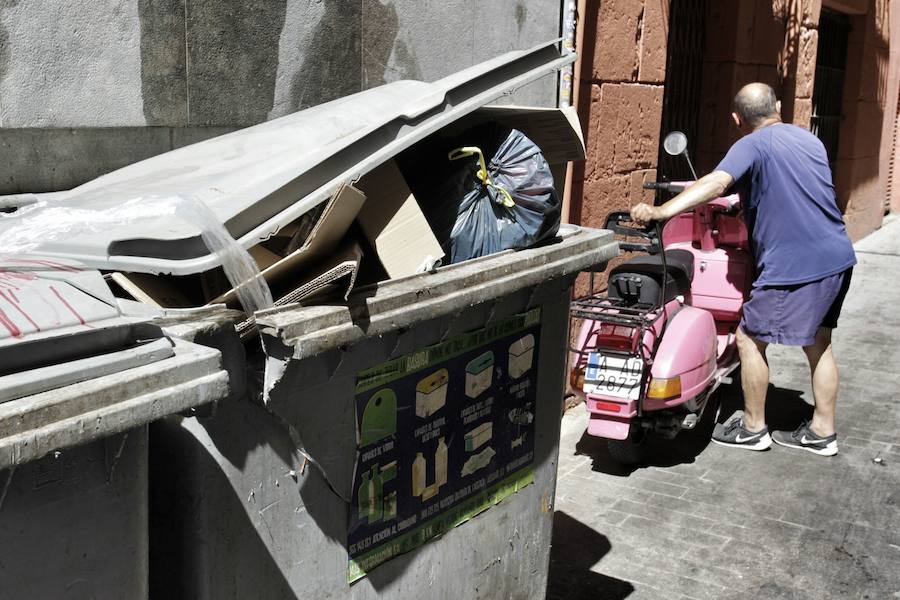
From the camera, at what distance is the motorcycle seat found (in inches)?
196

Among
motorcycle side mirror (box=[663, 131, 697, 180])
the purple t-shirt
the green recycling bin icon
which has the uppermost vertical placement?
motorcycle side mirror (box=[663, 131, 697, 180])

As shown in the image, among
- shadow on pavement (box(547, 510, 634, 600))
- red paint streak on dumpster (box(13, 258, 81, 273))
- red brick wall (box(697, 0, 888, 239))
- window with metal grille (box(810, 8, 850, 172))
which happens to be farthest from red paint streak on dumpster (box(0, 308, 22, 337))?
window with metal grille (box(810, 8, 850, 172))

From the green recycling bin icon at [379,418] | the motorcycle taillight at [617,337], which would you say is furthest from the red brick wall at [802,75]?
the green recycling bin icon at [379,418]

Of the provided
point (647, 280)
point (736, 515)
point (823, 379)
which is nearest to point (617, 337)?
point (647, 280)

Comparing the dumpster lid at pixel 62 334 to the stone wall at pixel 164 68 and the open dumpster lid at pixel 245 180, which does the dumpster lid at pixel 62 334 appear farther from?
the stone wall at pixel 164 68

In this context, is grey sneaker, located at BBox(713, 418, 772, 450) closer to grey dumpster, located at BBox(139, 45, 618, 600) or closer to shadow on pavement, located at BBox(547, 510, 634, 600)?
shadow on pavement, located at BBox(547, 510, 634, 600)

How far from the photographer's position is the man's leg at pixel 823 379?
5.41m

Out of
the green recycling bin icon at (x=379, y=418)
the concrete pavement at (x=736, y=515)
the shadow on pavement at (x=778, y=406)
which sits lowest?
the concrete pavement at (x=736, y=515)

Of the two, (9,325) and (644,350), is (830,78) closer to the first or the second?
(644,350)

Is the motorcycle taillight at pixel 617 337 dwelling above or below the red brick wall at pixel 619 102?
below

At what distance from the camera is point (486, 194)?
2.78 m

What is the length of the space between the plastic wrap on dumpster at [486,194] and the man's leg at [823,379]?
313cm

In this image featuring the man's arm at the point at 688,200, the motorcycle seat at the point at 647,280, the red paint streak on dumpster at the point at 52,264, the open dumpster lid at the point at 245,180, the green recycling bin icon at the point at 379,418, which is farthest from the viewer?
the motorcycle seat at the point at 647,280

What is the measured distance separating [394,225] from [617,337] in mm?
2624
